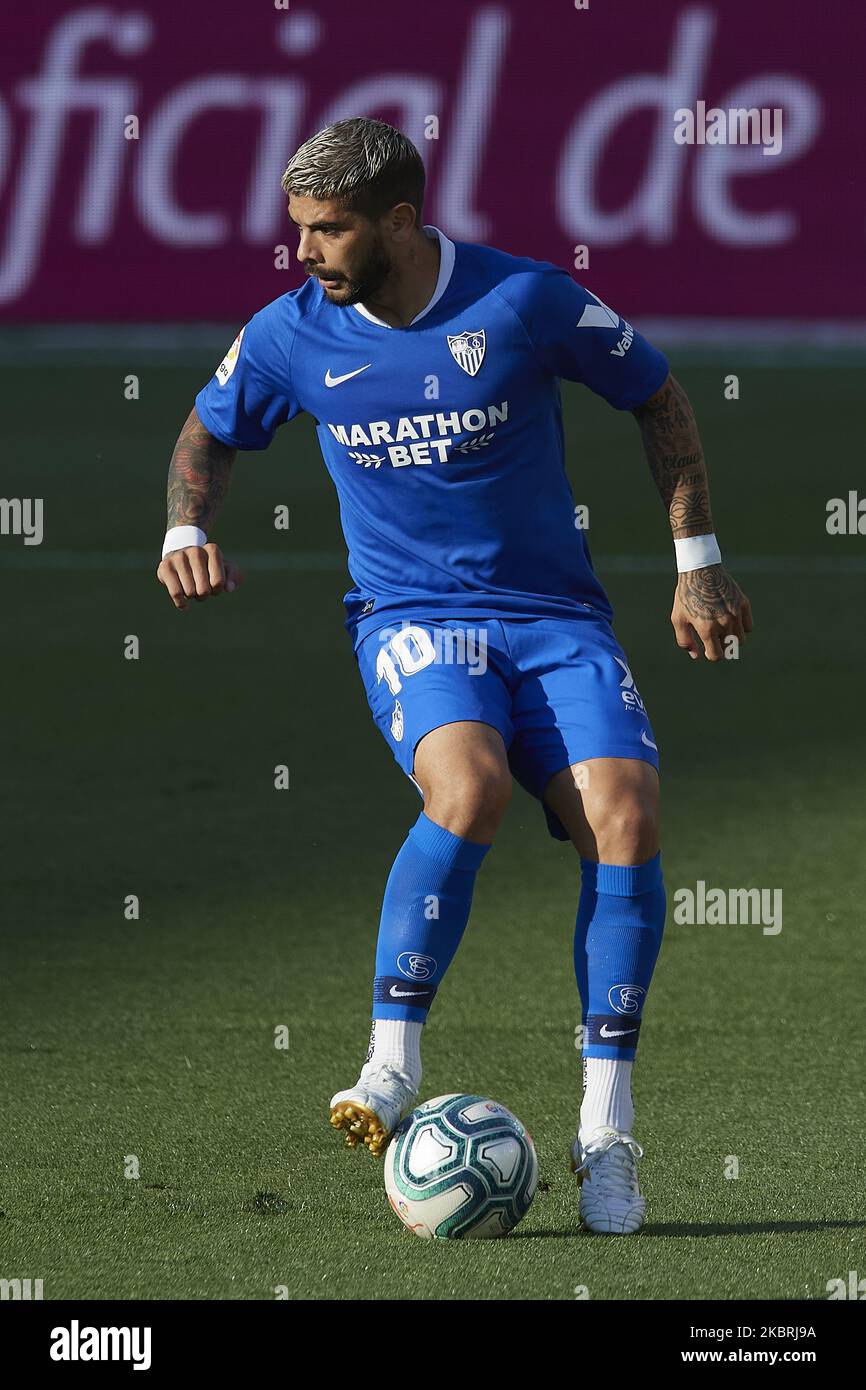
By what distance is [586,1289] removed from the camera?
3.32 meters

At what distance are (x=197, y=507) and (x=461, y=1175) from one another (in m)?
1.32

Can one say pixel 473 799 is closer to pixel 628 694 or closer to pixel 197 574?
pixel 628 694

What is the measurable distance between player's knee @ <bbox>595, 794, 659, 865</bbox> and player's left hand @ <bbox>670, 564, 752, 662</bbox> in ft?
1.00

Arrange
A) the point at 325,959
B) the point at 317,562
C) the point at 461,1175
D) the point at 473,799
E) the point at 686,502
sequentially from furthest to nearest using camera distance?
the point at 317,562 < the point at 325,959 < the point at 686,502 < the point at 473,799 < the point at 461,1175

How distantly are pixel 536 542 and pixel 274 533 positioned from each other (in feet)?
26.2

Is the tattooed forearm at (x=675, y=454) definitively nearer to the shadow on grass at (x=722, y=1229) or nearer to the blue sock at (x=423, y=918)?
the blue sock at (x=423, y=918)

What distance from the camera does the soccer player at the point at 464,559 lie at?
12.4 feet

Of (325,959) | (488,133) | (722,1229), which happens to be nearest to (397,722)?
(722,1229)

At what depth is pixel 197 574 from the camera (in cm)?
388

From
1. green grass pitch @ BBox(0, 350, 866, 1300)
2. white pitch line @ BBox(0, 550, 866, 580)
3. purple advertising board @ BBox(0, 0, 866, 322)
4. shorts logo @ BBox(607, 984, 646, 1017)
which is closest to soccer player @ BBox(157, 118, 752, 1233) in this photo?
shorts logo @ BBox(607, 984, 646, 1017)

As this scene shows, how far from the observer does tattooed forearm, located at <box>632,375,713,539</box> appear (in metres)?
4.07

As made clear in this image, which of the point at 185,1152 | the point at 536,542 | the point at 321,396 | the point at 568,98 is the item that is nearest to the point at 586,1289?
the point at 185,1152

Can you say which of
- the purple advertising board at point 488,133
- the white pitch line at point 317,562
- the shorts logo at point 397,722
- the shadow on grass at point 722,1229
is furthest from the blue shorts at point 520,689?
the purple advertising board at point 488,133

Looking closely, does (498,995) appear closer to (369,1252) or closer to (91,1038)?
(91,1038)
